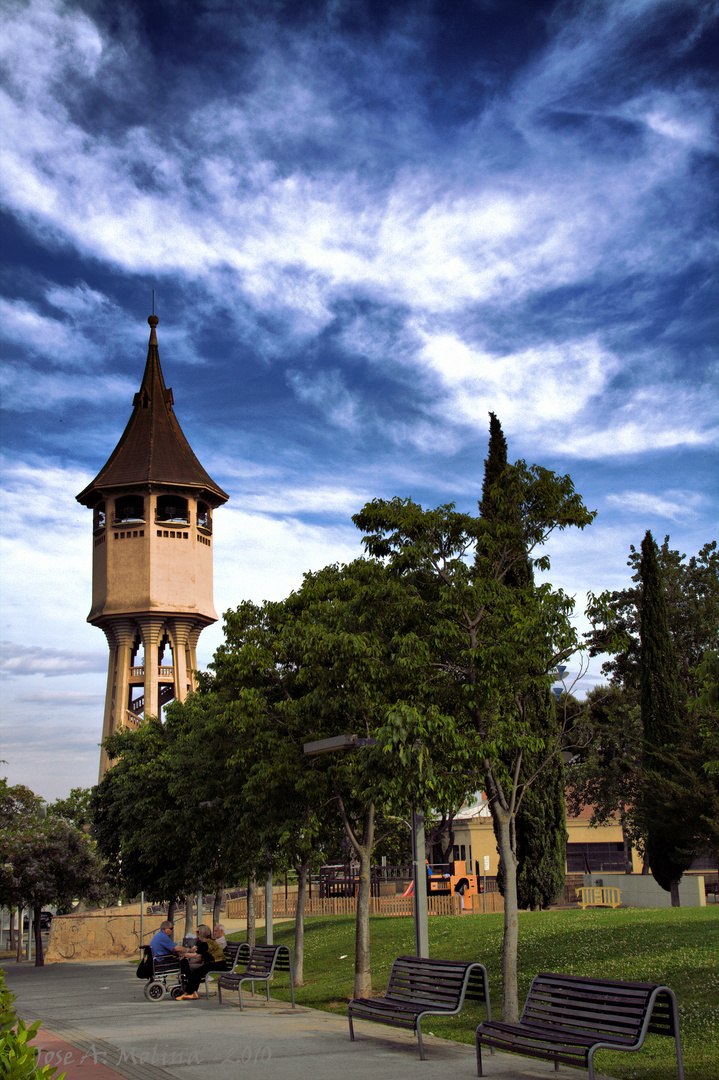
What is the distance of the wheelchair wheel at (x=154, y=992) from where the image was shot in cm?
1703

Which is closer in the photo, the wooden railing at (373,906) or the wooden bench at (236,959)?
the wooden bench at (236,959)

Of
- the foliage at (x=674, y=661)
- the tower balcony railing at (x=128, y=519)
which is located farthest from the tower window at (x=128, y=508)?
the foliage at (x=674, y=661)

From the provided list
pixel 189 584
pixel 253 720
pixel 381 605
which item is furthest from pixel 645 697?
pixel 189 584

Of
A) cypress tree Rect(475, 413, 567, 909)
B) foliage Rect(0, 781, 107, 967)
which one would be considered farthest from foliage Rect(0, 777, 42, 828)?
cypress tree Rect(475, 413, 567, 909)

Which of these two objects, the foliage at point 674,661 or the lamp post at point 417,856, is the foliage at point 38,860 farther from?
the lamp post at point 417,856

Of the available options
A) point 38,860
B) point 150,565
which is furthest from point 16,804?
point 150,565

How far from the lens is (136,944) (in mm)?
37969

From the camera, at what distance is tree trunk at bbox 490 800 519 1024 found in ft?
35.8

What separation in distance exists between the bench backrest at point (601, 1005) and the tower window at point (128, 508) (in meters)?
55.6

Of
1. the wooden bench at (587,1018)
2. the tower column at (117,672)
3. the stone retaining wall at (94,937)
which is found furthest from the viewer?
the tower column at (117,672)

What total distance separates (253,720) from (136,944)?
25228 mm

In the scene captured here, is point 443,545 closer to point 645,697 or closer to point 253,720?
point 253,720

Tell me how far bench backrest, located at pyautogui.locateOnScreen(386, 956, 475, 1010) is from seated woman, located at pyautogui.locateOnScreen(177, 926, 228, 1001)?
619cm

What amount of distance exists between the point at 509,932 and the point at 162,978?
8.48 metres
